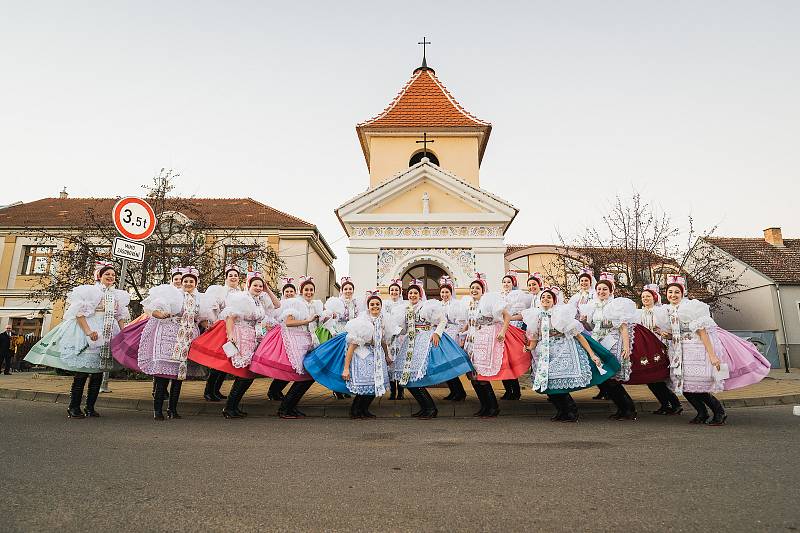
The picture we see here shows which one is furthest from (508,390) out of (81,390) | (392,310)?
(81,390)

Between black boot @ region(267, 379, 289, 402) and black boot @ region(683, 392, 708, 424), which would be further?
black boot @ region(267, 379, 289, 402)

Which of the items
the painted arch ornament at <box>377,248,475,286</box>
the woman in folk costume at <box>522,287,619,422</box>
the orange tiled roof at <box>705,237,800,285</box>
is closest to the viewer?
the woman in folk costume at <box>522,287,619,422</box>

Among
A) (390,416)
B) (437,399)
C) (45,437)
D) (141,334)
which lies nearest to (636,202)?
(437,399)

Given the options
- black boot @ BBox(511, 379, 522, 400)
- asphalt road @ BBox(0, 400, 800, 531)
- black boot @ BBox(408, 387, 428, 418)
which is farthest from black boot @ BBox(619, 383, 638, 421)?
black boot @ BBox(408, 387, 428, 418)

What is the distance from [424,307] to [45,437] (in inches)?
196

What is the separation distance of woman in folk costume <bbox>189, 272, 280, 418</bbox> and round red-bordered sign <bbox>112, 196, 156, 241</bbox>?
3240mm

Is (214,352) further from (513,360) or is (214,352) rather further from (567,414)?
(567,414)

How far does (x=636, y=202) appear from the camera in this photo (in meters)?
21.3

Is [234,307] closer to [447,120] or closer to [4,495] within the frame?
[4,495]

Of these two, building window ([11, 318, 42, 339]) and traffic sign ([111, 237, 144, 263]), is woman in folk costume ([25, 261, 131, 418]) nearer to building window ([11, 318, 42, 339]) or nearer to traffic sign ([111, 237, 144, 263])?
traffic sign ([111, 237, 144, 263])

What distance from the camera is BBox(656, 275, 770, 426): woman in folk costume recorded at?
21.4 feet

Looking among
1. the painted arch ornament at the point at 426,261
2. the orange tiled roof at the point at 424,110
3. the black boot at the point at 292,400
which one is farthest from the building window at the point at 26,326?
the black boot at the point at 292,400

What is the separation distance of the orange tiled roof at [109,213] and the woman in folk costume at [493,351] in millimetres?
22257

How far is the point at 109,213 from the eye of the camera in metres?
29.8
